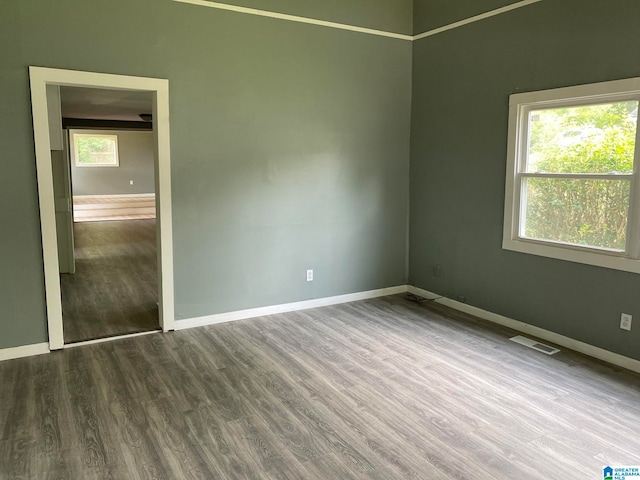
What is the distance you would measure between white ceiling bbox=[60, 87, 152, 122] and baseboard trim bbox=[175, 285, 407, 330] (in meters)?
3.73

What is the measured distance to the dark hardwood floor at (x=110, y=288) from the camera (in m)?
4.34

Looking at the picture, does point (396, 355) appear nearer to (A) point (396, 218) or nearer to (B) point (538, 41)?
(A) point (396, 218)

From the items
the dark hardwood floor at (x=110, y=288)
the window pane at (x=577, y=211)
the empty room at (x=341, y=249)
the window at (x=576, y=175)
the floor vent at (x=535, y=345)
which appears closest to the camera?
the empty room at (x=341, y=249)

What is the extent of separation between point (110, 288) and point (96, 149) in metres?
10.7

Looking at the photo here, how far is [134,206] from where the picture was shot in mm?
13055

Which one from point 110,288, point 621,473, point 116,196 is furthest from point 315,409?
point 116,196

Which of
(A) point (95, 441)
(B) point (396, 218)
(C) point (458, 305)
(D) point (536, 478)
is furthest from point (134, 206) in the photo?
(D) point (536, 478)

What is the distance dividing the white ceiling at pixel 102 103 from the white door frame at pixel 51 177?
3.04m

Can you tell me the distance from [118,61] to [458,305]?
3.72 meters

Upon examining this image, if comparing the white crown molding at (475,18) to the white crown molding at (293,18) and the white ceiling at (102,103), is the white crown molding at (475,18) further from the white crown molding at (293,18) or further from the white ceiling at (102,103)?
the white ceiling at (102,103)

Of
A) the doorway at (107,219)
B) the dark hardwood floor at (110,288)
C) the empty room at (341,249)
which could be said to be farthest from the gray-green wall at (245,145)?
the doorway at (107,219)

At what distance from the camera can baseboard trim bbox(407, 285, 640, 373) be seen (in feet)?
11.7

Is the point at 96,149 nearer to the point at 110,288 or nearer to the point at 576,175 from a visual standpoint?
the point at 110,288

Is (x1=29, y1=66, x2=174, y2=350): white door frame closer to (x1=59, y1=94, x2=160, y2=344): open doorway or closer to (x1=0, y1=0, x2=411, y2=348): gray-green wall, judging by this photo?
(x1=0, y1=0, x2=411, y2=348): gray-green wall
